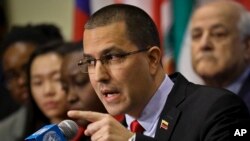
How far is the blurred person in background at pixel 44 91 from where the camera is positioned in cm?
429

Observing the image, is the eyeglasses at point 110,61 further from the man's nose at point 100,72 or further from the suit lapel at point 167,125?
the suit lapel at point 167,125

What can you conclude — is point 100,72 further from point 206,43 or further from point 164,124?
point 206,43

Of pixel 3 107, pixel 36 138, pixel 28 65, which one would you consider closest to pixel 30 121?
pixel 28 65

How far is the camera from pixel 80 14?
5.24 meters

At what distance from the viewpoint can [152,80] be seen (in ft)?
9.28

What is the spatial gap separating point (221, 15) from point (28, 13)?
124 inches

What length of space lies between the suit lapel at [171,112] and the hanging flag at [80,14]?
7.96 feet

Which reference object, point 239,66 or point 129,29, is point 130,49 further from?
point 239,66

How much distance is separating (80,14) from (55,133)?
9.39 feet

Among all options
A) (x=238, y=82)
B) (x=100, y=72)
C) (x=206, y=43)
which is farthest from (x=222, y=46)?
(x=100, y=72)

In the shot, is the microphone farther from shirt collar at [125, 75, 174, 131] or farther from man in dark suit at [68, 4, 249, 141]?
shirt collar at [125, 75, 174, 131]

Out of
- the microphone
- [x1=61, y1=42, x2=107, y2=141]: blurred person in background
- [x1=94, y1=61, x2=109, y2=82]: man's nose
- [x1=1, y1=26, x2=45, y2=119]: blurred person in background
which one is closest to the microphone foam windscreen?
the microphone

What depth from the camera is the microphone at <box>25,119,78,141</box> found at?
2389 millimetres

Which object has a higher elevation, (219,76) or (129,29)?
(129,29)
